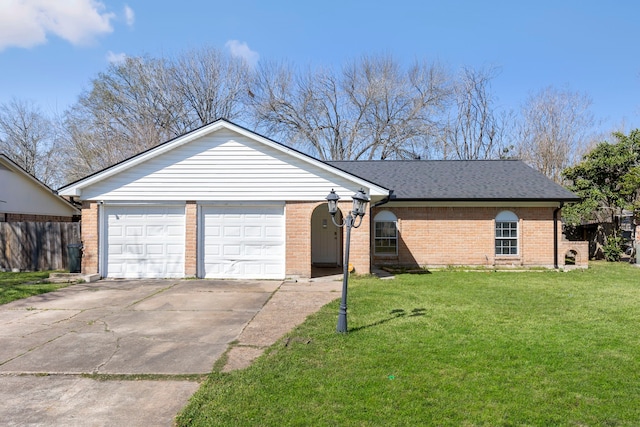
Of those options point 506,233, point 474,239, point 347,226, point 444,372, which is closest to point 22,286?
point 347,226

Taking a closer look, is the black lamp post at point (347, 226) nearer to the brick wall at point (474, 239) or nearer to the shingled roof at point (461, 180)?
the shingled roof at point (461, 180)

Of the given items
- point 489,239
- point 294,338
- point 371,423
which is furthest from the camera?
point 489,239

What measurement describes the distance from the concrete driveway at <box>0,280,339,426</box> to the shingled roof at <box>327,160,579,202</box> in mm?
6841

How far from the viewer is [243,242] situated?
1219cm

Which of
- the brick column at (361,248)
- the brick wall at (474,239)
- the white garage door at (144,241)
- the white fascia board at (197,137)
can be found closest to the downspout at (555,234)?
the brick wall at (474,239)

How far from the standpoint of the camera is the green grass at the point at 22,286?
9.62m

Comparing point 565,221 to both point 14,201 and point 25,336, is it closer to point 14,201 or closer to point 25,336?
point 25,336

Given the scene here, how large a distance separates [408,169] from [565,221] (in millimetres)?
7661

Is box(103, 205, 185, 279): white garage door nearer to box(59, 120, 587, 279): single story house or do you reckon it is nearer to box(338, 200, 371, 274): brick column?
box(59, 120, 587, 279): single story house

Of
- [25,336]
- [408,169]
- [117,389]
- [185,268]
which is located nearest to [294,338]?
[117,389]

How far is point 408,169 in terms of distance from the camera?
18.0 m

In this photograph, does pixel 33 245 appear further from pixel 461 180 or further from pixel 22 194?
pixel 461 180

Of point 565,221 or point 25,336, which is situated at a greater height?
point 565,221

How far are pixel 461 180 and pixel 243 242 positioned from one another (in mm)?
9316
